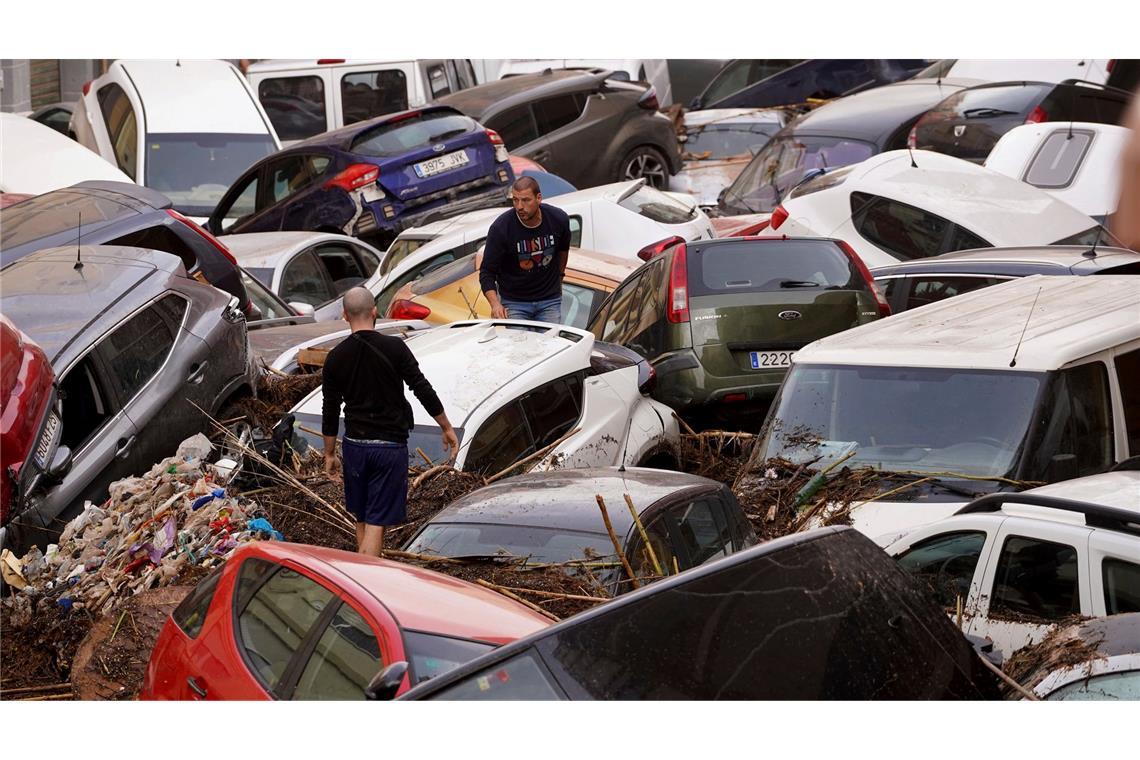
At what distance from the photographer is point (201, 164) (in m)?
17.7

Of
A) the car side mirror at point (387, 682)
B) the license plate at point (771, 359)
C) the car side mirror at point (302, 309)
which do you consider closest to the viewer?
the car side mirror at point (387, 682)

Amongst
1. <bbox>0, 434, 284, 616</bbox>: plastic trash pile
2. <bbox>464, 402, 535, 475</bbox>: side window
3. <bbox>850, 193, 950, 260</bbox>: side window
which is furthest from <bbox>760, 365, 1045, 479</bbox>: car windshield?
<bbox>850, 193, 950, 260</bbox>: side window

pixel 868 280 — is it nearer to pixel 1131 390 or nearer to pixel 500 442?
pixel 1131 390

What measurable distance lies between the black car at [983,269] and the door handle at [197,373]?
15.9 ft

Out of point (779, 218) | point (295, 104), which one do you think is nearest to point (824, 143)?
point (779, 218)

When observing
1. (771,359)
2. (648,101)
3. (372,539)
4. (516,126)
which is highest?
(648,101)

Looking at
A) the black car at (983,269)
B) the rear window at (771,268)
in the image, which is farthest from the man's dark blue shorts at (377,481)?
the black car at (983,269)

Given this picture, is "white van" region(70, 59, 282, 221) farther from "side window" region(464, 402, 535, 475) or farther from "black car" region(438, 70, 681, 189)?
"side window" region(464, 402, 535, 475)

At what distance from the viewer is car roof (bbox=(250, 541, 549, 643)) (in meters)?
4.77

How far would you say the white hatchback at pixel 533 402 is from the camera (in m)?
8.22

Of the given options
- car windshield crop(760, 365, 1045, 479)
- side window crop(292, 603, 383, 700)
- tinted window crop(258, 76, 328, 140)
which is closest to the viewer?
side window crop(292, 603, 383, 700)

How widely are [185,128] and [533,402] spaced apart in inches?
407

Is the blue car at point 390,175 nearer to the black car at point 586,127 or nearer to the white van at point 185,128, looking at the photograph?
the white van at point 185,128

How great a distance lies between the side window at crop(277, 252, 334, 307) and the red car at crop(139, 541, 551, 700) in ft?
27.7
